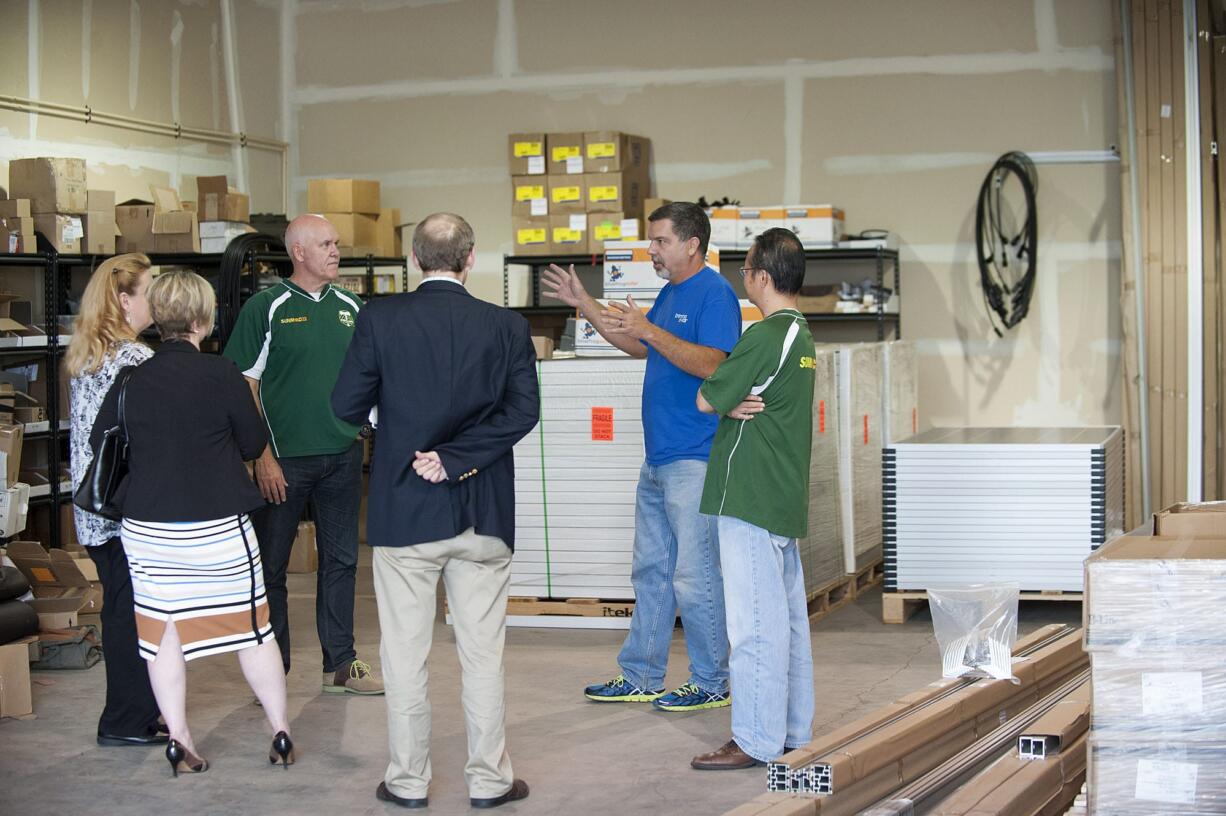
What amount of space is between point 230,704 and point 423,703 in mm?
1709

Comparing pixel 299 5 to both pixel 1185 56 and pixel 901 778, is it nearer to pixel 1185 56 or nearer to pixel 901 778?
pixel 1185 56

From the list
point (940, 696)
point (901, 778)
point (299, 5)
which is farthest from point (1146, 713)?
point (299, 5)

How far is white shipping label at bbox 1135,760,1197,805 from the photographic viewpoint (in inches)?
121

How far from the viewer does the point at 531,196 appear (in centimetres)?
995

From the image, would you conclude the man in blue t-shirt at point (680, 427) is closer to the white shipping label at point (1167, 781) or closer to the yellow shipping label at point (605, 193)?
the white shipping label at point (1167, 781)

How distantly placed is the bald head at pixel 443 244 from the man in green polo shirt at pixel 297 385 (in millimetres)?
1404

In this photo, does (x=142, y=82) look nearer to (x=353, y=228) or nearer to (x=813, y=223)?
(x=353, y=228)

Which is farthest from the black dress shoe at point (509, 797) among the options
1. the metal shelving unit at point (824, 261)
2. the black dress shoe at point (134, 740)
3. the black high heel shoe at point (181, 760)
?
the metal shelving unit at point (824, 261)

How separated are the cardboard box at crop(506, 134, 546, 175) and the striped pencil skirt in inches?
227

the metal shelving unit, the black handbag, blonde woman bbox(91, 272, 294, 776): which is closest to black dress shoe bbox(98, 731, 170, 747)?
blonde woman bbox(91, 272, 294, 776)

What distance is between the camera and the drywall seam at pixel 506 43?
10562 millimetres

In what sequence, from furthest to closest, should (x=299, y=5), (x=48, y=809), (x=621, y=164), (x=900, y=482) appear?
1. (x=299, y=5)
2. (x=621, y=164)
3. (x=900, y=482)
4. (x=48, y=809)

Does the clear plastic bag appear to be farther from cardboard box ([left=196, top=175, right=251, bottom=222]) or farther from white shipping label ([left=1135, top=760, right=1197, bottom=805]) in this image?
cardboard box ([left=196, top=175, right=251, bottom=222])

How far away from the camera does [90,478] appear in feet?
14.9
